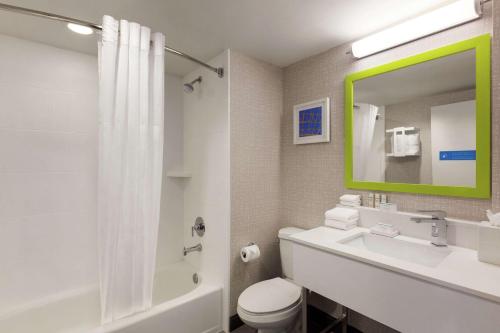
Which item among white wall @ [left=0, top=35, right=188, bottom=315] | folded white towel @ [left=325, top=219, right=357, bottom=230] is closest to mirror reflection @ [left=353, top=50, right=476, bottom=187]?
folded white towel @ [left=325, top=219, right=357, bottom=230]

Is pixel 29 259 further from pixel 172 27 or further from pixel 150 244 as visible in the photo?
pixel 172 27

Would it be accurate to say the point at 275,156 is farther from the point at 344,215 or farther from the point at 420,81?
the point at 420,81

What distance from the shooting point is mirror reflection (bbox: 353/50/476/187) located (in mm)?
1325

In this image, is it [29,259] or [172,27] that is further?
[29,259]

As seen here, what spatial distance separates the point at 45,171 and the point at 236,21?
1.77 meters

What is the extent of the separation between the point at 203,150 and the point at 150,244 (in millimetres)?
969

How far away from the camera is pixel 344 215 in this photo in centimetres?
164

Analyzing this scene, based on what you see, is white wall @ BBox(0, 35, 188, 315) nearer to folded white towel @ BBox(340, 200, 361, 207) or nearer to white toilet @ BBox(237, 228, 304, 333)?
white toilet @ BBox(237, 228, 304, 333)

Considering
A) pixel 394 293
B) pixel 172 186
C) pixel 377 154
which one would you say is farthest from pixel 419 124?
pixel 172 186

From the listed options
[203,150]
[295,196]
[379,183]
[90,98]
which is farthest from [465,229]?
[90,98]

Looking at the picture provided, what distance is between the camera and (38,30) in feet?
5.41

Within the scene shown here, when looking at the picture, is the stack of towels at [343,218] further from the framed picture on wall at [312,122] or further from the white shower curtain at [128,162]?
the white shower curtain at [128,162]

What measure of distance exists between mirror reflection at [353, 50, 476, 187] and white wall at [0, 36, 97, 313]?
215 centimetres

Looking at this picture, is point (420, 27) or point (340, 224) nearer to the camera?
point (420, 27)
